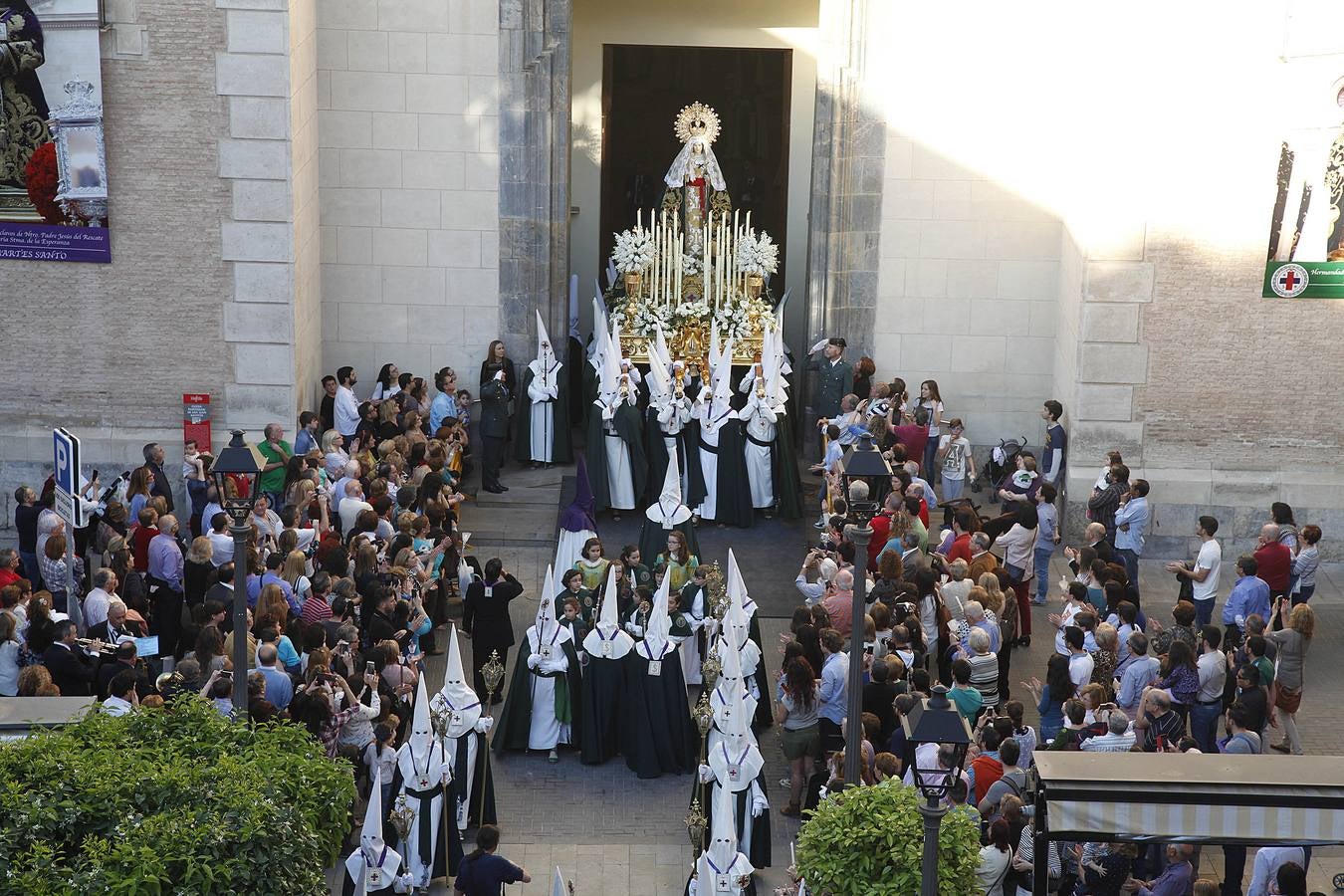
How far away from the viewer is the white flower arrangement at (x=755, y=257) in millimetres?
21406

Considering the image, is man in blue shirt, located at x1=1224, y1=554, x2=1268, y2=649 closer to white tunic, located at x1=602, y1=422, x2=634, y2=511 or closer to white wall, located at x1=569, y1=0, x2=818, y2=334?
white tunic, located at x1=602, y1=422, x2=634, y2=511

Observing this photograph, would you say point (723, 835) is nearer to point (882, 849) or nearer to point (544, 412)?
point (882, 849)

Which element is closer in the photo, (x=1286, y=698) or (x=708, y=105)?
(x=1286, y=698)

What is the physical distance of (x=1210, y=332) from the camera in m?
18.6

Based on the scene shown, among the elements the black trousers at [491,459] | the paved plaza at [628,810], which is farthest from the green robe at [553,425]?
the paved plaza at [628,810]

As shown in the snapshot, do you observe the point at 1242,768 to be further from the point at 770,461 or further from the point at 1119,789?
the point at 770,461

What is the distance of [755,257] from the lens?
21.4m

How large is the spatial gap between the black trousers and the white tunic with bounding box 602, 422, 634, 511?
1302 mm

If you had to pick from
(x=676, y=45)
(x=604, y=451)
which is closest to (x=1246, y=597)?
(x=604, y=451)

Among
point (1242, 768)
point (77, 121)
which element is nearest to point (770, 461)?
point (77, 121)

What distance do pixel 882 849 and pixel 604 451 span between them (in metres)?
9.75

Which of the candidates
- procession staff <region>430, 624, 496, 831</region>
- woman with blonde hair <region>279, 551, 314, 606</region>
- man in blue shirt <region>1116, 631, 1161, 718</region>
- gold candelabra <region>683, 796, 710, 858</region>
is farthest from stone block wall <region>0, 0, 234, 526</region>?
man in blue shirt <region>1116, 631, 1161, 718</region>

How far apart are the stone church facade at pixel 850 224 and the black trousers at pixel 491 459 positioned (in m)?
1.37

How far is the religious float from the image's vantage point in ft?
67.5
